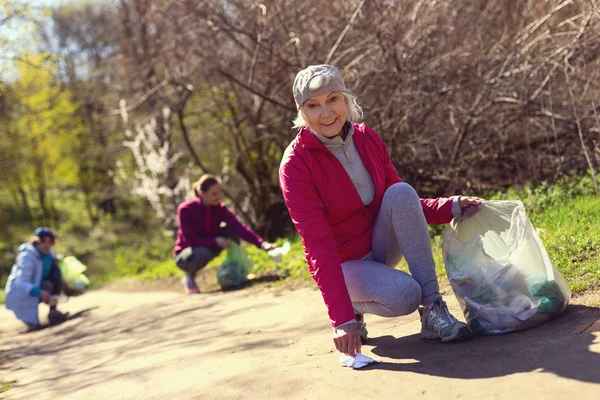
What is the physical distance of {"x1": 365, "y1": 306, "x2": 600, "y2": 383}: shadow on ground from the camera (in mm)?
2885

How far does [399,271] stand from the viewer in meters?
3.53

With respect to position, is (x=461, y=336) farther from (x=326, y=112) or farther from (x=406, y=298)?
(x=326, y=112)

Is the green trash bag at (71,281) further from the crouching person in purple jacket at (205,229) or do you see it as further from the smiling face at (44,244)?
the crouching person in purple jacket at (205,229)

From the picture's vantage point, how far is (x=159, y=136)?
15531mm

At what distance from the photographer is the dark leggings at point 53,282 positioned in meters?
8.89

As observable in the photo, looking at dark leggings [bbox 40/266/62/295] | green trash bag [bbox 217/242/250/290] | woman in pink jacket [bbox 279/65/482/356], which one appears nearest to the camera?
woman in pink jacket [bbox 279/65/482/356]

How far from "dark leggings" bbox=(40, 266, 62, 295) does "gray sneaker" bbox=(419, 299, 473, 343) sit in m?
6.47

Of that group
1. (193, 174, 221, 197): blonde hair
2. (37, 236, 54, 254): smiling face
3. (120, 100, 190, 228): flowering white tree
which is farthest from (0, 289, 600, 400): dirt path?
(120, 100, 190, 228): flowering white tree

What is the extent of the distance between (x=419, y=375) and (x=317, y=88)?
140 cm

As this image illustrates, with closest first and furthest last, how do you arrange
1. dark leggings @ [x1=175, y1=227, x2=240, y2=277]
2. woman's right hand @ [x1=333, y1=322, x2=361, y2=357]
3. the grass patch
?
woman's right hand @ [x1=333, y1=322, x2=361, y2=357]
the grass patch
dark leggings @ [x1=175, y1=227, x2=240, y2=277]

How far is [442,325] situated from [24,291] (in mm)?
6250

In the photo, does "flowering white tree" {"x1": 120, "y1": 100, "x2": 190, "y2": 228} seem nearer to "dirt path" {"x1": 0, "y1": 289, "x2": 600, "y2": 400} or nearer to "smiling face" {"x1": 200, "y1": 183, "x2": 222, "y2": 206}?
"smiling face" {"x1": 200, "y1": 183, "x2": 222, "y2": 206}

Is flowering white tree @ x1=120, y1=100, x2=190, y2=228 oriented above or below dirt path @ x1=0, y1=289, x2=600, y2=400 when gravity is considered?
Result: above

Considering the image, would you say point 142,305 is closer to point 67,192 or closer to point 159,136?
point 159,136
